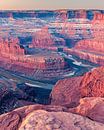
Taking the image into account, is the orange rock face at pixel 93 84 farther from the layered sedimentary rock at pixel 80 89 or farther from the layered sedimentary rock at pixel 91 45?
the layered sedimentary rock at pixel 91 45

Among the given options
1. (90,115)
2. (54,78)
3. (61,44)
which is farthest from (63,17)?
(90,115)

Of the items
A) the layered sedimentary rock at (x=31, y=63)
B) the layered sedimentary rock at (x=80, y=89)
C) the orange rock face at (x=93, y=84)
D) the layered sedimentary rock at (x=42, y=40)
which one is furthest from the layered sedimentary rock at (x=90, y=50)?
the orange rock face at (x=93, y=84)

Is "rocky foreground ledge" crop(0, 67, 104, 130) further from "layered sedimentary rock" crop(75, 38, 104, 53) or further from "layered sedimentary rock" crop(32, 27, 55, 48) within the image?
"layered sedimentary rock" crop(32, 27, 55, 48)

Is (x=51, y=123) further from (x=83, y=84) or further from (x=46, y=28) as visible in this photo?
(x=46, y=28)

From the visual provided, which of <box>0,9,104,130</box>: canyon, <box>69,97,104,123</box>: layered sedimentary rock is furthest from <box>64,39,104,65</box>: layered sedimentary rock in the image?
<box>69,97,104,123</box>: layered sedimentary rock

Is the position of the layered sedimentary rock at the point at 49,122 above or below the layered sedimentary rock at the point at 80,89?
above

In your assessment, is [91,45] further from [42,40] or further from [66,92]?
[66,92]
